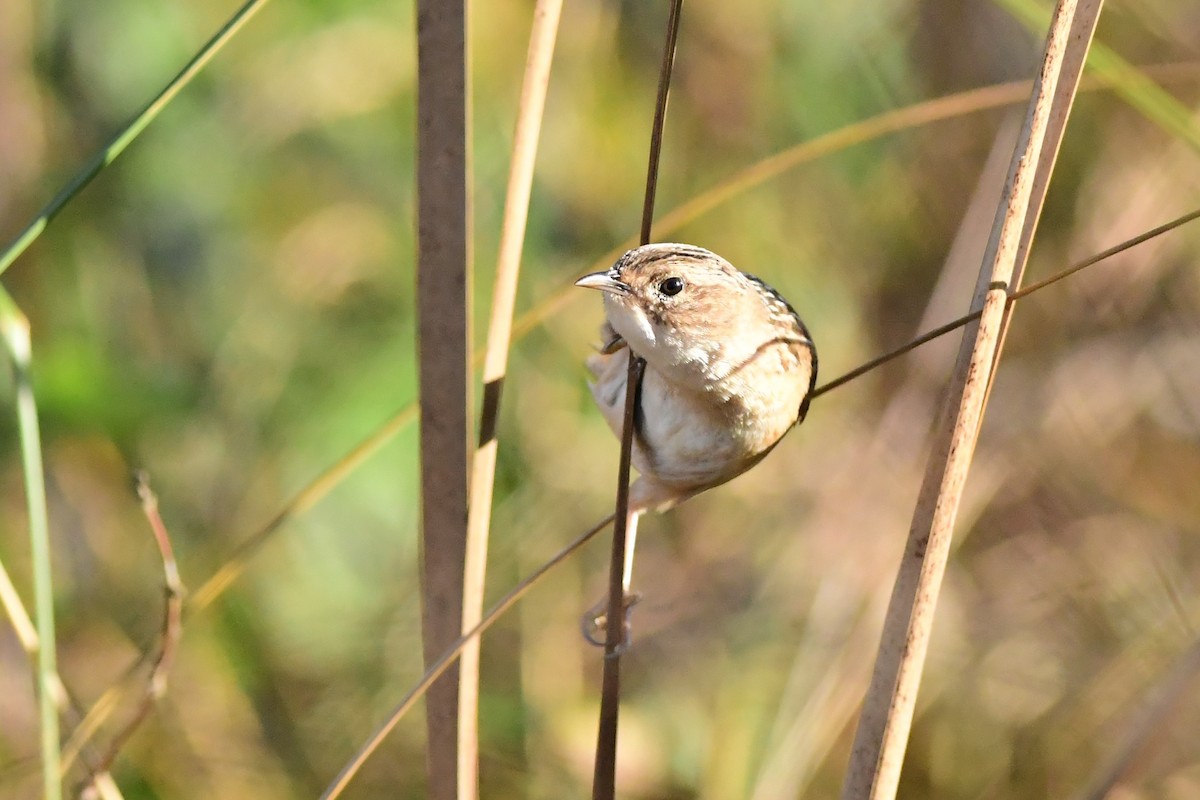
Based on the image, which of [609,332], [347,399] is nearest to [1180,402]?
[609,332]

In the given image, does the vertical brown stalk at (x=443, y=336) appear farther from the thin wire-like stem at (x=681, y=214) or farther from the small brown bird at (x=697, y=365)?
the small brown bird at (x=697, y=365)

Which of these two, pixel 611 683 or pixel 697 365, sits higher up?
pixel 697 365

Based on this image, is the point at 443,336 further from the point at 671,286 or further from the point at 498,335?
the point at 671,286

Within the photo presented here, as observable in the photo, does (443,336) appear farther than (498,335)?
No

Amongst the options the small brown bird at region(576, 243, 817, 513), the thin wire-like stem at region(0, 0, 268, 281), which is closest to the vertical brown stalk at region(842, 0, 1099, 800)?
the small brown bird at region(576, 243, 817, 513)

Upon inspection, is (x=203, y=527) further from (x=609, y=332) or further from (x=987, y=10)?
(x=987, y=10)

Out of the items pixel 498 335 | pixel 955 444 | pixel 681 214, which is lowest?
pixel 955 444

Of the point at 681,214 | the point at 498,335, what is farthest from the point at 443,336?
the point at 681,214

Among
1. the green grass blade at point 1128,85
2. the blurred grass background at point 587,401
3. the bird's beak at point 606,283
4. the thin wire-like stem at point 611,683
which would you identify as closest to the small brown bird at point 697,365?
the bird's beak at point 606,283
